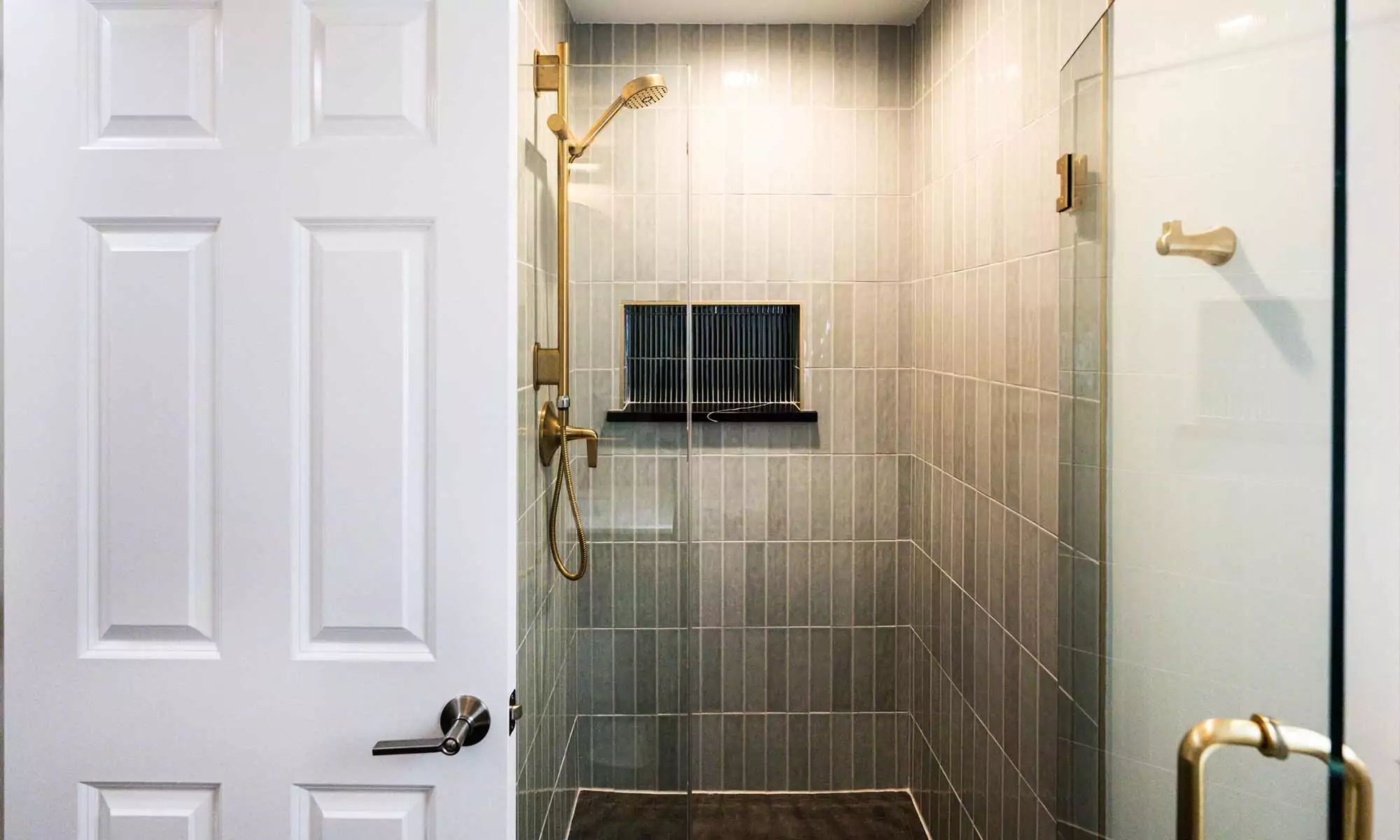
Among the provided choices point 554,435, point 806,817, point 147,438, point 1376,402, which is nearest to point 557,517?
point 554,435

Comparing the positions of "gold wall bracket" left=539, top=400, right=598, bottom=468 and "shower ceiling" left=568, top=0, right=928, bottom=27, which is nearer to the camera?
"gold wall bracket" left=539, top=400, right=598, bottom=468

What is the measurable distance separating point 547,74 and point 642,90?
179 mm

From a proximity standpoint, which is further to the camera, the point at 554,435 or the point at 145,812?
the point at 554,435

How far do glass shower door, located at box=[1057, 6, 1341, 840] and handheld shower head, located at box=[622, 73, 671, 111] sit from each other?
73 centimetres

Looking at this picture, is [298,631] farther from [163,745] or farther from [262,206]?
[262,206]

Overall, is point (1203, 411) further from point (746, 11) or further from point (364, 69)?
point (746, 11)

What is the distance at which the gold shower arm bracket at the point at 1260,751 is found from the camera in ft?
2.01

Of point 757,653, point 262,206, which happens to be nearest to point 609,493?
point 262,206

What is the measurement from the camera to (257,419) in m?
1.12

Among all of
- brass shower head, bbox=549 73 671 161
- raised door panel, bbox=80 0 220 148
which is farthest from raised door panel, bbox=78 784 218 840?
brass shower head, bbox=549 73 671 161

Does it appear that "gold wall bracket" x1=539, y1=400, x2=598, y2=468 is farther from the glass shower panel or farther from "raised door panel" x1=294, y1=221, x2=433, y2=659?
"raised door panel" x1=294, y1=221, x2=433, y2=659

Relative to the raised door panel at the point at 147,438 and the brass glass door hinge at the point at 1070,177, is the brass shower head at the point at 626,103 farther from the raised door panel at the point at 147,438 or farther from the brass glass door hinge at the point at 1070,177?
the brass glass door hinge at the point at 1070,177

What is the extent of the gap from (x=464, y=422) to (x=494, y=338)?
132 mm

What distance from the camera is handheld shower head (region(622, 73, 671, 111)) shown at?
146cm
